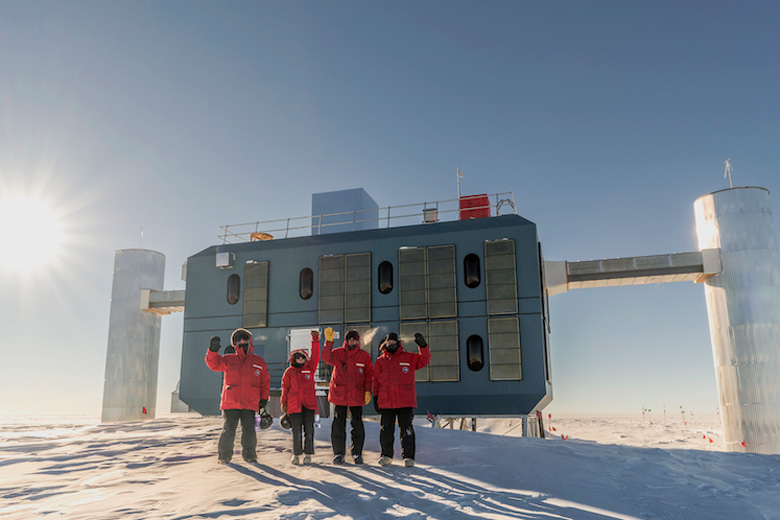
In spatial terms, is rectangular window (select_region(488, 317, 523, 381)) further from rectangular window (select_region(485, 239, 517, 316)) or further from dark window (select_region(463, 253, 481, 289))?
dark window (select_region(463, 253, 481, 289))

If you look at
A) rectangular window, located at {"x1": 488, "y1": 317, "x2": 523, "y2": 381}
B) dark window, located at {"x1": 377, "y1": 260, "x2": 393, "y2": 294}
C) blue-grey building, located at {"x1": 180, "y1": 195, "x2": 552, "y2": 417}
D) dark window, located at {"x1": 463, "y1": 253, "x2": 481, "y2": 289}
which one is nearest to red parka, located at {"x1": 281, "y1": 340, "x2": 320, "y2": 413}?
blue-grey building, located at {"x1": 180, "y1": 195, "x2": 552, "y2": 417}

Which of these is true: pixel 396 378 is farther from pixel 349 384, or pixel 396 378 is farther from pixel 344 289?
pixel 344 289

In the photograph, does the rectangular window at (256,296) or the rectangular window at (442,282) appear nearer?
the rectangular window at (442,282)

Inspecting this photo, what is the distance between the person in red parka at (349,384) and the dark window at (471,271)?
10.1 m

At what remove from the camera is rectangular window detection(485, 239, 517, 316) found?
18.0 metres

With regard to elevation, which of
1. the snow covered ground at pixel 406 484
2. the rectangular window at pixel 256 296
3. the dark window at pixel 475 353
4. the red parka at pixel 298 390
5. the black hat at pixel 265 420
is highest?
the rectangular window at pixel 256 296

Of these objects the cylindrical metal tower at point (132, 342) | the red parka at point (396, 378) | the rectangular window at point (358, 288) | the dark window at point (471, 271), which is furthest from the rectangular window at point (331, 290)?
the cylindrical metal tower at point (132, 342)

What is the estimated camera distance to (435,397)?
58.4 feet

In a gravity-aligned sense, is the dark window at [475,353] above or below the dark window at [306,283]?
below

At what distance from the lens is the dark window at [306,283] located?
2009 cm

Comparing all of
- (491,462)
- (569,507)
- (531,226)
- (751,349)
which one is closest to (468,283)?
(531,226)

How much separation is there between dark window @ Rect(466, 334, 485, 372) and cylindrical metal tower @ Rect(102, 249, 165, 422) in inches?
635

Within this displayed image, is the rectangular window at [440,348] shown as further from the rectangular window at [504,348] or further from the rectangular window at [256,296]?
the rectangular window at [256,296]

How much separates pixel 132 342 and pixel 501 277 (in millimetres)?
17421
